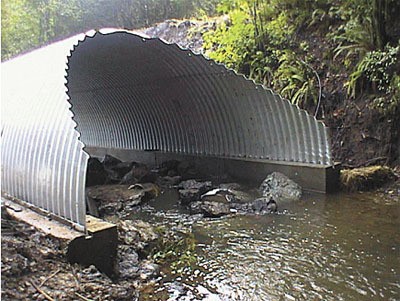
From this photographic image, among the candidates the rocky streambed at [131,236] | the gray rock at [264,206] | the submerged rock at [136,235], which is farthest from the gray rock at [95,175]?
the gray rock at [264,206]

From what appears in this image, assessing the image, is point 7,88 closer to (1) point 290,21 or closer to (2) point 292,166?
(2) point 292,166

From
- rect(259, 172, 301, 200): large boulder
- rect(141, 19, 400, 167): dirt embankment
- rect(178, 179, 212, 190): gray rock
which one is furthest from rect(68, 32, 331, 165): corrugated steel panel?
rect(178, 179, 212, 190): gray rock

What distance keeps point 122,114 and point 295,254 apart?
945cm

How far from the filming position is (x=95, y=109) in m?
13.9

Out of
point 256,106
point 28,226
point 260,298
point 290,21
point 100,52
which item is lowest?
point 260,298

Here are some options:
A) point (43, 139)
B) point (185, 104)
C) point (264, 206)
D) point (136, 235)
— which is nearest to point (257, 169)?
point (264, 206)

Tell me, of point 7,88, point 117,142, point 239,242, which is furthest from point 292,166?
point 117,142

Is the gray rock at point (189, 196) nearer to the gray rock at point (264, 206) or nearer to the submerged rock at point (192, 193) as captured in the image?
the submerged rock at point (192, 193)

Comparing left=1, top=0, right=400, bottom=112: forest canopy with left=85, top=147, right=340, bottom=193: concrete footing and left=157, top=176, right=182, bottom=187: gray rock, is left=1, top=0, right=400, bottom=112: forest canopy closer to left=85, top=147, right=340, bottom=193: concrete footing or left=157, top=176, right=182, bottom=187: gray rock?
left=85, top=147, right=340, bottom=193: concrete footing

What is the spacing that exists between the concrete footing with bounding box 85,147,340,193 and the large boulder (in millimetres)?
318

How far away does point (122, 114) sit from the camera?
13086 millimetres

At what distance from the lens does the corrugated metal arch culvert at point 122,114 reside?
4727mm

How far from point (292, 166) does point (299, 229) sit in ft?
9.18

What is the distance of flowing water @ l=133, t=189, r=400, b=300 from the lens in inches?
151
